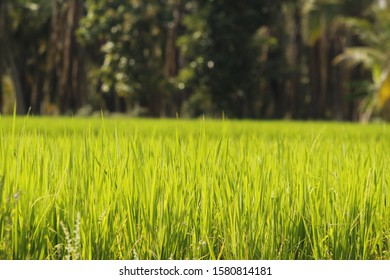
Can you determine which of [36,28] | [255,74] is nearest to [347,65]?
[255,74]

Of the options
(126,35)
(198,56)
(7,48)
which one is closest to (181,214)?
(198,56)

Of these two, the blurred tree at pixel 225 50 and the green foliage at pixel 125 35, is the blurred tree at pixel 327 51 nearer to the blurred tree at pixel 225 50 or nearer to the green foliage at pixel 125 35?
the blurred tree at pixel 225 50

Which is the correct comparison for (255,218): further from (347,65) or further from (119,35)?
(347,65)

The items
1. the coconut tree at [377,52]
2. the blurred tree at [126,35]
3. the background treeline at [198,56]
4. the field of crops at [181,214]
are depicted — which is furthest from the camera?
the coconut tree at [377,52]

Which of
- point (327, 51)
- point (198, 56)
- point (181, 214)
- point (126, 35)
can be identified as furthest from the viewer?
point (327, 51)

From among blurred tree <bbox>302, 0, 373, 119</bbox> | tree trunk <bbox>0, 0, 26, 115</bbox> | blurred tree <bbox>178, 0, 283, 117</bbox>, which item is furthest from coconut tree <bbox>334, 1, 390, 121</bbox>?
tree trunk <bbox>0, 0, 26, 115</bbox>

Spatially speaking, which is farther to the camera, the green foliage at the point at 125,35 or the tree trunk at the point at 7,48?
the tree trunk at the point at 7,48

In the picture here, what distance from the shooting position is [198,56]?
1902 cm

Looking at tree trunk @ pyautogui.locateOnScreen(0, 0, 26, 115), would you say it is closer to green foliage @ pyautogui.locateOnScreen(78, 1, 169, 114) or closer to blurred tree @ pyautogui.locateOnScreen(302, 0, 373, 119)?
green foliage @ pyautogui.locateOnScreen(78, 1, 169, 114)

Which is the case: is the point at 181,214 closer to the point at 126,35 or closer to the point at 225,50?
the point at 225,50

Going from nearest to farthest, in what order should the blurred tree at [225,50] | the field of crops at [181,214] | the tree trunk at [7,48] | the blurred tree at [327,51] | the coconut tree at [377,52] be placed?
the field of crops at [181,214]
the blurred tree at [225,50]
the coconut tree at [377,52]
the tree trunk at [7,48]
the blurred tree at [327,51]

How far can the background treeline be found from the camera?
19.3 m

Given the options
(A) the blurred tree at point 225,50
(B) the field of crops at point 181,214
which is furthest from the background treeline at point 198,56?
(B) the field of crops at point 181,214

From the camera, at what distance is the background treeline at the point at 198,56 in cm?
1933
